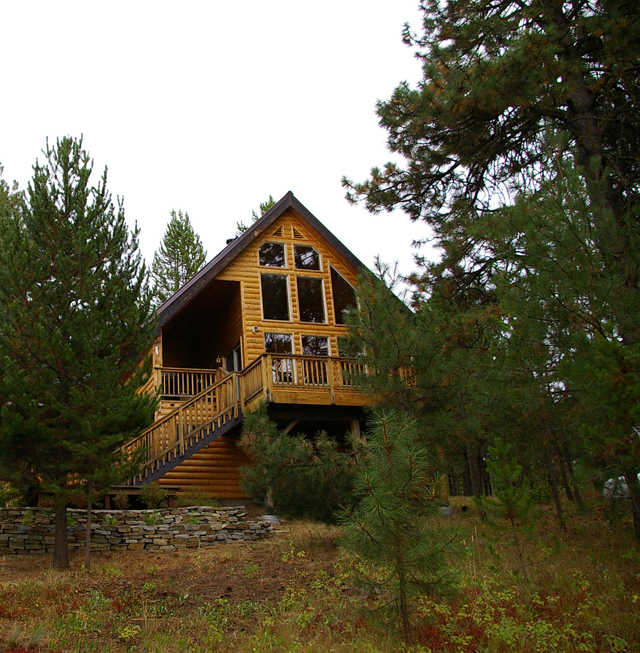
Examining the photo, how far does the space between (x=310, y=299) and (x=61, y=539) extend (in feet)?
35.0

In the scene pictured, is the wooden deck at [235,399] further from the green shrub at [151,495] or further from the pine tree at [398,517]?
the pine tree at [398,517]

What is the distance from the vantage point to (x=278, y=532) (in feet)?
45.0

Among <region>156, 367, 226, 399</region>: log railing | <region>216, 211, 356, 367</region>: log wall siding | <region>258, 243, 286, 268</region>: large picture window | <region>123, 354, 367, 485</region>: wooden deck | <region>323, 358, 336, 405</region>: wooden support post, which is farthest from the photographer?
<region>258, 243, 286, 268</region>: large picture window

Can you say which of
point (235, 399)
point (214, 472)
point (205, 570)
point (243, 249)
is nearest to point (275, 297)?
point (243, 249)

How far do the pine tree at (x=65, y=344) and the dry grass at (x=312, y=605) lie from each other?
1.65 m

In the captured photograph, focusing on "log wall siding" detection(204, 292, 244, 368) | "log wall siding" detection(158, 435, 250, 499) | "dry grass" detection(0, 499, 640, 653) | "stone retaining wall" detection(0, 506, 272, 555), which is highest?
"log wall siding" detection(204, 292, 244, 368)

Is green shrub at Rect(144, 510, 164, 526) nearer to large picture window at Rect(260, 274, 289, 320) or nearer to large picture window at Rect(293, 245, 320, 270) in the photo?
large picture window at Rect(260, 274, 289, 320)

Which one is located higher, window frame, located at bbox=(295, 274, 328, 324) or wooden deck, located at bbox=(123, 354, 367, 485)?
window frame, located at bbox=(295, 274, 328, 324)

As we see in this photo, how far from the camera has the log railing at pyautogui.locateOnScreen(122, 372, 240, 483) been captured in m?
15.0

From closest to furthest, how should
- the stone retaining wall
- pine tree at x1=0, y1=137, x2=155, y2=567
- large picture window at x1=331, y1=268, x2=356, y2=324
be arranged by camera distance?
pine tree at x1=0, y1=137, x2=155, y2=567
the stone retaining wall
large picture window at x1=331, y1=268, x2=356, y2=324

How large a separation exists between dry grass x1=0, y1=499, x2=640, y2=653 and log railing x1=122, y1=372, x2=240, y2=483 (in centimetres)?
382

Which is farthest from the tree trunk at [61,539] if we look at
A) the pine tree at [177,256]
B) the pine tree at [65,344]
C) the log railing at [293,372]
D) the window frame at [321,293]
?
the pine tree at [177,256]

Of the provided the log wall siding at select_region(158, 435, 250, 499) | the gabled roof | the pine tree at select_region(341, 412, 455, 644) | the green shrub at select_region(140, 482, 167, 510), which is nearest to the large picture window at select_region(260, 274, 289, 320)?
the gabled roof

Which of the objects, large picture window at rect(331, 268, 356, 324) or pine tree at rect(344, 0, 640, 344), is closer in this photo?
pine tree at rect(344, 0, 640, 344)
